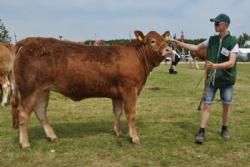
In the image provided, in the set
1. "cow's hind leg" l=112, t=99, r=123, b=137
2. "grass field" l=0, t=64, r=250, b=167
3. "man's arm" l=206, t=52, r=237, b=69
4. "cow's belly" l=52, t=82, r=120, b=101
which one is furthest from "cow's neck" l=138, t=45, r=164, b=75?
"grass field" l=0, t=64, r=250, b=167

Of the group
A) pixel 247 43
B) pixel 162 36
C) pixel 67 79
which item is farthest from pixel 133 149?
pixel 247 43

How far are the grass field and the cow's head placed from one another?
1.71 m

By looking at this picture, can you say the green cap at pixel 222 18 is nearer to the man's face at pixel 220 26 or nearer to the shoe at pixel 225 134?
the man's face at pixel 220 26

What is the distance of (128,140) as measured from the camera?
320 inches

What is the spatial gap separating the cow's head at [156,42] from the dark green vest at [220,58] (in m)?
0.80

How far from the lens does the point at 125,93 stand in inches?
308

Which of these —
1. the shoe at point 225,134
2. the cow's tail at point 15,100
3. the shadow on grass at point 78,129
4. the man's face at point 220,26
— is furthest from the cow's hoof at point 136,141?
the man's face at point 220,26

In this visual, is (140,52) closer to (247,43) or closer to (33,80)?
(33,80)

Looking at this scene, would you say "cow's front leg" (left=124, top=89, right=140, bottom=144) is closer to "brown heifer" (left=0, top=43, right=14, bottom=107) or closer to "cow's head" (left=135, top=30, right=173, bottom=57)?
"cow's head" (left=135, top=30, right=173, bottom=57)

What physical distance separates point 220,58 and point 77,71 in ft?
8.77

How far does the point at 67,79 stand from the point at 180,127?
312 cm

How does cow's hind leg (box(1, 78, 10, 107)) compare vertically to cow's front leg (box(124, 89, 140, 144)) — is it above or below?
below

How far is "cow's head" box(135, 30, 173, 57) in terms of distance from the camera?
7.98 metres

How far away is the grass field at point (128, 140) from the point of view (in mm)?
6891
